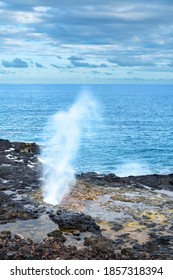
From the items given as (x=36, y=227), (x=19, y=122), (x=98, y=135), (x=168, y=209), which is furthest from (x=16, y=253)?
(x=19, y=122)

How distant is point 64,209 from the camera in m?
38.8

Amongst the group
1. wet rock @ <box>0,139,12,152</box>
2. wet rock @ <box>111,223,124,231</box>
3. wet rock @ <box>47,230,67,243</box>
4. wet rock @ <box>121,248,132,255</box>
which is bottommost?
wet rock @ <box>111,223,124,231</box>

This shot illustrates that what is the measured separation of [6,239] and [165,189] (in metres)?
24.1

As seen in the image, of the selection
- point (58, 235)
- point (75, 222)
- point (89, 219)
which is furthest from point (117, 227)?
point (58, 235)

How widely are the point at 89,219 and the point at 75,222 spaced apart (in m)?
1.44

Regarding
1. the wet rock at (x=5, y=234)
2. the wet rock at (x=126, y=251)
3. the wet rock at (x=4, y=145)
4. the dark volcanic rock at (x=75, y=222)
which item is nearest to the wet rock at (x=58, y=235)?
the dark volcanic rock at (x=75, y=222)

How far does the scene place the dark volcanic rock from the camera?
33.2m

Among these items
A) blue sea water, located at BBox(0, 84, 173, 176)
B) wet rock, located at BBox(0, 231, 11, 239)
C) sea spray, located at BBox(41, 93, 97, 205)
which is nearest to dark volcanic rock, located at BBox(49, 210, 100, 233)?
wet rock, located at BBox(0, 231, 11, 239)

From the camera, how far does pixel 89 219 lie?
34656 mm

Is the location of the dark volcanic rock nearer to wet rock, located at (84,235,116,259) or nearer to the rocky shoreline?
the rocky shoreline

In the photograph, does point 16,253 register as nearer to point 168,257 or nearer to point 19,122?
point 168,257

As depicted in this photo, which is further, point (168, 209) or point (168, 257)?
point (168, 209)

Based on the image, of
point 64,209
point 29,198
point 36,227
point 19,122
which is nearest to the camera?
point 36,227
